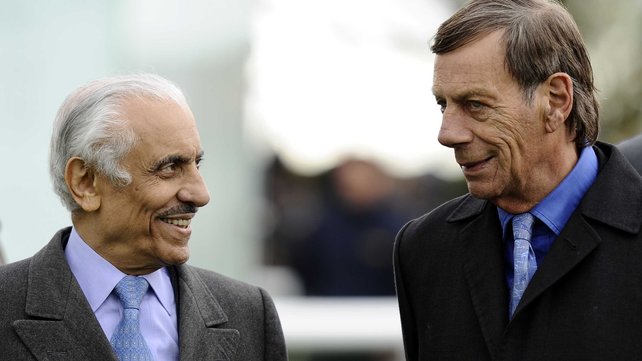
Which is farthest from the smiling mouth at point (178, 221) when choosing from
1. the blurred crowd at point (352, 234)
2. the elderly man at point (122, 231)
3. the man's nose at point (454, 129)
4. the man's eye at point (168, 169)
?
the blurred crowd at point (352, 234)

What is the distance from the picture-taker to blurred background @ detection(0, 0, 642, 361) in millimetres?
6910

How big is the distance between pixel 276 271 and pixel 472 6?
26.1 feet

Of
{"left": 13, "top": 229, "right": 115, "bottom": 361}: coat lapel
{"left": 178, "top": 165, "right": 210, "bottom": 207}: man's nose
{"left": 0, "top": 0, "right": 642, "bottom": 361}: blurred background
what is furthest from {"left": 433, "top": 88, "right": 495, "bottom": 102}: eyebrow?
{"left": 0, "top": 0, "right": 642, "bottom": 361}: blurred background

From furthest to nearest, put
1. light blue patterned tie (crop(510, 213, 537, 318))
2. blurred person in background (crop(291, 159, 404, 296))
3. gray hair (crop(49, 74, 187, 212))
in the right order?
blurred person in background (crop(291, 159, 404, 296))
gray hair (crop(49, 74, 187, 212))
light blue patterned tie (crop(510, 213, 537, 318))

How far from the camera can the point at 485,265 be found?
4.00 metres

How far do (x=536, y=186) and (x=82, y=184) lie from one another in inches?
56.8

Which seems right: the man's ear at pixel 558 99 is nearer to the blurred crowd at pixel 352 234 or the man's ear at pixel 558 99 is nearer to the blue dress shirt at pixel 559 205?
the blue dress shirt at pixel 559 205

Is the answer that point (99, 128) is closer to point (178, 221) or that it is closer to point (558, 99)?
point (178, 221)

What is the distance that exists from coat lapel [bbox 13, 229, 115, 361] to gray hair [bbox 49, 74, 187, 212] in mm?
266

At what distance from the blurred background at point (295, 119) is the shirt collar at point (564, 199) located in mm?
2141

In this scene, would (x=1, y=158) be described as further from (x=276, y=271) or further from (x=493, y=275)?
(x=276, y=271)

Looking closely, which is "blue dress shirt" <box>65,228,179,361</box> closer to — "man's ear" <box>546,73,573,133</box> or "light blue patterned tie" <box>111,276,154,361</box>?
"light blue patterned tie" <box>111,276,154,361</box>

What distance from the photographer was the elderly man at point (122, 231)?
3.94 metres

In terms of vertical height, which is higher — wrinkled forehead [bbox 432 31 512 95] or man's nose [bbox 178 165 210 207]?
wrinkled forehead [bbox 432 31 512 95]
